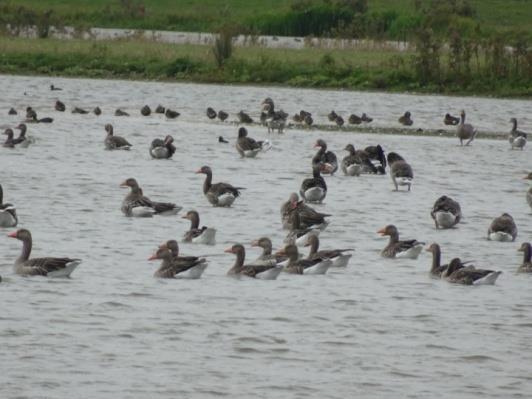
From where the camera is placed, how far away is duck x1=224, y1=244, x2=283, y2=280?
1766cm

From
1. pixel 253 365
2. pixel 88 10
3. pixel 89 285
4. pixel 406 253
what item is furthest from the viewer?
pixel 88 10

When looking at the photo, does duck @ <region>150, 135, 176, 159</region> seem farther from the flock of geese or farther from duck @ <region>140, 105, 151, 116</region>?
duck @ <region>140, 105, 151, 116</region>

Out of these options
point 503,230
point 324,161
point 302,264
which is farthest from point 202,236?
point 324,161

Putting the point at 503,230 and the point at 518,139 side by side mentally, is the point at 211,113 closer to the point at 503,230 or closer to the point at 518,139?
the point at 518,139

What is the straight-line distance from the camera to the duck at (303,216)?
68.1ft

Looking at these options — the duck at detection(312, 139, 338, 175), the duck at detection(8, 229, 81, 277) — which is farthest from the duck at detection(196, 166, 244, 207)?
the duck at detection(8, 229, 81, 277)

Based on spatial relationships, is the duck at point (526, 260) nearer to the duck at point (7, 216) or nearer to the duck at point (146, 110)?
the duck at point (7, 216)

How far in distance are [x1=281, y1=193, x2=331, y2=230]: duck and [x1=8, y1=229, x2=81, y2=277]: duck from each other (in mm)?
4422

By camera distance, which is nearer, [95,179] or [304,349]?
[304,349]

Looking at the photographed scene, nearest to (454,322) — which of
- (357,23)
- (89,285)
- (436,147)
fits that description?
(89,285)

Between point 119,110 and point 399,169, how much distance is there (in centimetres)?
1522

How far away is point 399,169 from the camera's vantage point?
84.9 ft

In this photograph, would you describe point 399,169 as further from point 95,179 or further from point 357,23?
point 357,23

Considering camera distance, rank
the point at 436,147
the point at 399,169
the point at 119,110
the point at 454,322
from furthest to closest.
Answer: the point at 119,110
the point at 436,147
the point at 399,169
the point at 454,322
